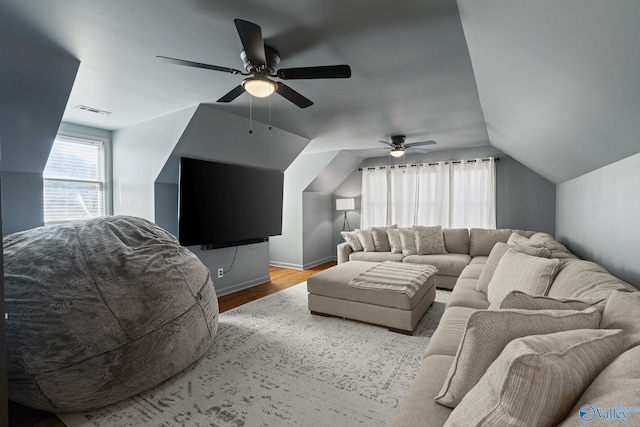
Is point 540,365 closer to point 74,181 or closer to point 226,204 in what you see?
point 226,204

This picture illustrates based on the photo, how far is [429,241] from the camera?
5.05 m

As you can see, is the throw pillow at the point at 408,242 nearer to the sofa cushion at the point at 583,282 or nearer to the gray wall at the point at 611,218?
the gray wall at the point at 611,218

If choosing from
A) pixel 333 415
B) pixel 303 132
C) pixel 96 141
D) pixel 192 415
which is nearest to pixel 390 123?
pixel 303 132

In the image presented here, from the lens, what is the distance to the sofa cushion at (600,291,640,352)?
3.07 ft

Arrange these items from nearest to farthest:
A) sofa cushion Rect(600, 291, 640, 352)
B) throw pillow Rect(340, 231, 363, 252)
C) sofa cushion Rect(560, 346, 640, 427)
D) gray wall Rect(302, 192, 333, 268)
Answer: sofa cushion Rect(560, 346, 640, 427) < sofa cushion Rect(600, 291, 640, 352) < throw pillow Rect(340, 231, 363, 252) < gray wall Rect(302, 192, 333, 268)

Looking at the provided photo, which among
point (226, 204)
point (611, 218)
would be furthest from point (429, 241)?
point (226, 204)

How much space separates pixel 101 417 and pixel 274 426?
3.59ft

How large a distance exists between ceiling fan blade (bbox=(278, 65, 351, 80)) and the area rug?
219 centimetres

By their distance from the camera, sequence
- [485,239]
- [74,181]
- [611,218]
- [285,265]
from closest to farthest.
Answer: [611,218] → [74,181] → [485,239] → [285,265]

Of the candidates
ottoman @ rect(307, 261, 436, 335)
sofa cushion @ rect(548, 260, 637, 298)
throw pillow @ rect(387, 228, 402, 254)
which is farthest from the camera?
throw pillow @ rect(387, 228, 402, 254)

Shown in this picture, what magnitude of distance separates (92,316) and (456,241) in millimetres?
5032

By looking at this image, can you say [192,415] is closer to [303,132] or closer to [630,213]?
[630,213]

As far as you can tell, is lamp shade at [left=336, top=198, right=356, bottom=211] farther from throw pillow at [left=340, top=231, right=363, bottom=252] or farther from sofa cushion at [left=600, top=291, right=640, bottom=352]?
sofa cushion at [left=600, top=291, right=640, bottom=352]

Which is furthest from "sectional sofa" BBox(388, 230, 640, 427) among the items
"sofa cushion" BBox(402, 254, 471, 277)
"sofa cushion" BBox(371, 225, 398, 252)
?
"sofa cushion" BBox(371, 225, 398, 252)
